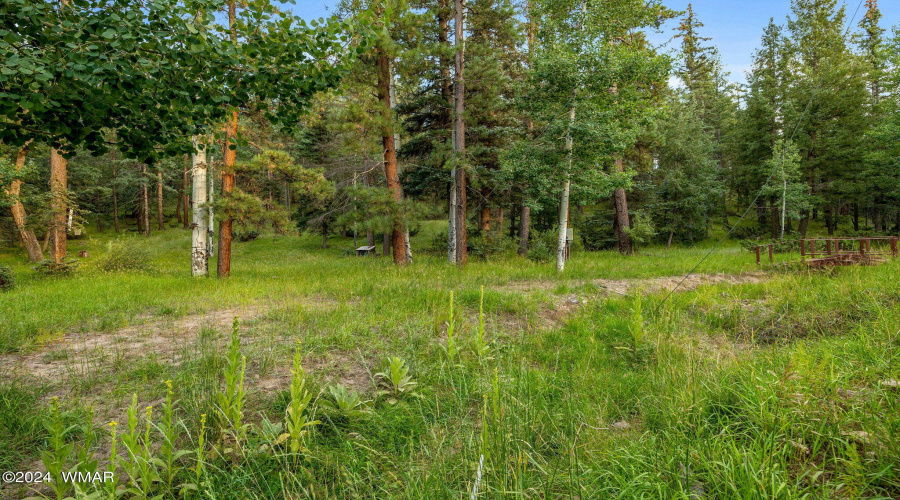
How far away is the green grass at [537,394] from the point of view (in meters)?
1.89

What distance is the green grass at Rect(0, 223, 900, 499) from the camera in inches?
74.5

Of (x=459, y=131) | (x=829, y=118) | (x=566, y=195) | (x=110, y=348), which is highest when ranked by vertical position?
(x=829, y=118)

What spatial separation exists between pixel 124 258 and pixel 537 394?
1698cm

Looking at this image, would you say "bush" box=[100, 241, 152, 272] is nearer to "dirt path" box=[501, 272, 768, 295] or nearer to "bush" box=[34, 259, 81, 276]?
"bush" box=[34, 259, 81, 276]

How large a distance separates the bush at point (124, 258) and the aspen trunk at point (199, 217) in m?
4.43

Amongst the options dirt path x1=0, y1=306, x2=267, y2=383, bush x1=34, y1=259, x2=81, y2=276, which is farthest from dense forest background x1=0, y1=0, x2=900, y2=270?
bush x1=34, y1=259, x2=81, y2=276

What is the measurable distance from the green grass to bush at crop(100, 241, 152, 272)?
7.19 metres

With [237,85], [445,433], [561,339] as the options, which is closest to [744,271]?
[561,339]

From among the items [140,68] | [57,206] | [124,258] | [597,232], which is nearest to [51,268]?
[124,258]

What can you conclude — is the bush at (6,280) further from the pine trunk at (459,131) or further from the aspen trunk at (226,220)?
the pine trunk at (459,131)

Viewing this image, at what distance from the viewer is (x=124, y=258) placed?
1382 centimetres

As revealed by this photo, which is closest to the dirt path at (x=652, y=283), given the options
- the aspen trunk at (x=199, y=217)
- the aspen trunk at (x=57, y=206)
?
the aspen trunk at (x=199, y=217)

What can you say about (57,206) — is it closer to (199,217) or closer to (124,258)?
(124,258)

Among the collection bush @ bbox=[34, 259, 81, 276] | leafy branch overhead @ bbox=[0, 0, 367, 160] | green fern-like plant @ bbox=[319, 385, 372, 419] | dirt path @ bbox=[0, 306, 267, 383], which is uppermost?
leafy branch overhead @ bbox=[0, 0, 367, 160]
